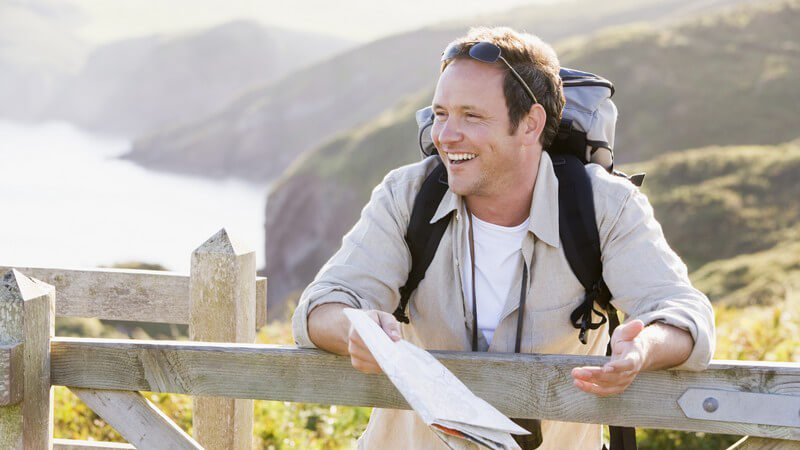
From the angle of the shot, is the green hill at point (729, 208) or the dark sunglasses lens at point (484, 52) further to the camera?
the green hill at point (729, 208)

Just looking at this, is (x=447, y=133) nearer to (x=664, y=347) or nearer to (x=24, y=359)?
(x=664, y=347)

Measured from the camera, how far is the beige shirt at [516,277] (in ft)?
9.65

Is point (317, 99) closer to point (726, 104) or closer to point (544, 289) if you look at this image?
point (726, 104)

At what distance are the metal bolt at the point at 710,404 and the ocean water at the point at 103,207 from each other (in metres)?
47.7

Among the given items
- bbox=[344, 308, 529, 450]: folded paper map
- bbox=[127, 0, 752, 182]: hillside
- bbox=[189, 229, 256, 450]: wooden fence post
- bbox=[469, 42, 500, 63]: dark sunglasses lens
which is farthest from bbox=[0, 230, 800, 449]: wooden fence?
bbox=[127, 0, 752, 182]: hillside

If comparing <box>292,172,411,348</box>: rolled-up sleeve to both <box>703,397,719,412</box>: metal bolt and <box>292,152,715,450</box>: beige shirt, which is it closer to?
<box>292,152,715,450</box>: beige shirt

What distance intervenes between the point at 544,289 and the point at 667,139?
1820 inches

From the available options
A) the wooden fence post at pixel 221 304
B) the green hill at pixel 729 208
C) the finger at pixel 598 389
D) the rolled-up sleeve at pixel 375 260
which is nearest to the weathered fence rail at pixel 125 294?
the wooden fence post at pixel 221 304

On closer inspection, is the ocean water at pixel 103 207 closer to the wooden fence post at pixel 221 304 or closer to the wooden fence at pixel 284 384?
the wooden fence post at pixel 221 304

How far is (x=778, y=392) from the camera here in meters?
2.50

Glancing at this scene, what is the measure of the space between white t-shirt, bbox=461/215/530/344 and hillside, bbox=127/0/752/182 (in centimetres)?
12152

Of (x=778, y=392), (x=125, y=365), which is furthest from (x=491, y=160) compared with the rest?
(x=125, y=365)

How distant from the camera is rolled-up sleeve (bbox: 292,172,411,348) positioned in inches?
120

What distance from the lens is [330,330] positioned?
2705 mm
